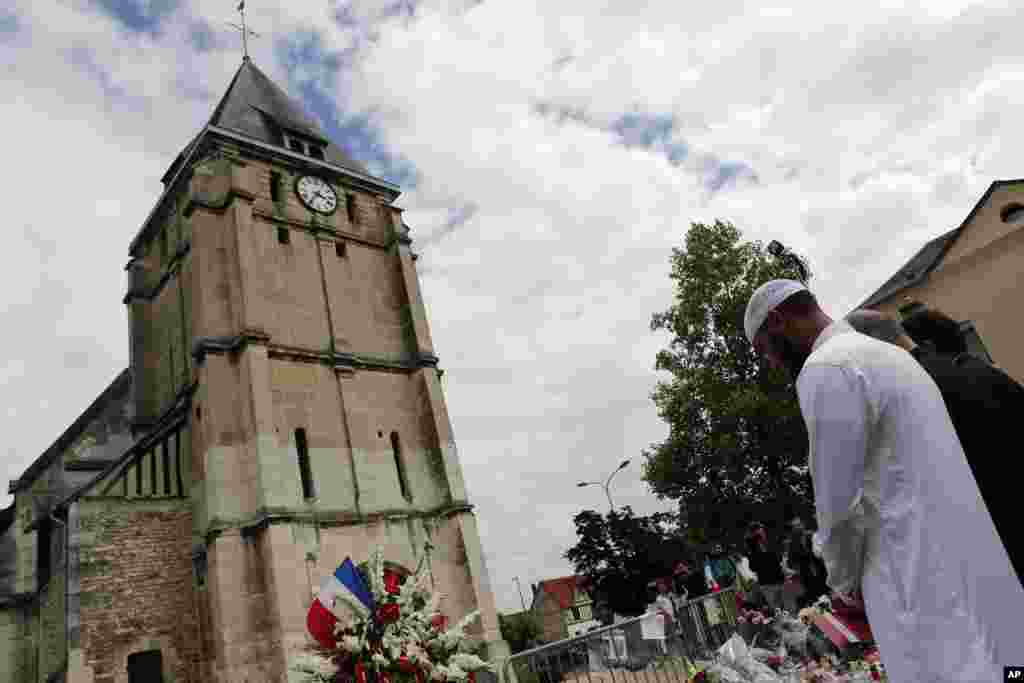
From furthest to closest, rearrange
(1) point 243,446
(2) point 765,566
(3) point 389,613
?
(1) point 243,446 → (2) point 765,566 → (3) point 389,613

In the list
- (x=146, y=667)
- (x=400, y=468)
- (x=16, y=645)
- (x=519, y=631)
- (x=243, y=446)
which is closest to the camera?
(x=146, y=667)

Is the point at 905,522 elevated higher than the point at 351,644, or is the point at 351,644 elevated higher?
the point at 351,644

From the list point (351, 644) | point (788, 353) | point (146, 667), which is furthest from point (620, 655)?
point (146, 667)

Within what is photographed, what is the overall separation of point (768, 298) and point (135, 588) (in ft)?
57.8

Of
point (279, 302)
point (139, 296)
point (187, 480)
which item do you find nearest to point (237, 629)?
point (187, 480)

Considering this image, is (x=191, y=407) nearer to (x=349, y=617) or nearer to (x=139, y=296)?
(x=139, y=296)

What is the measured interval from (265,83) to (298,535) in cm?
1891

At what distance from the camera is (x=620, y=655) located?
342 inches

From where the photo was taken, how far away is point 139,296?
2233cm

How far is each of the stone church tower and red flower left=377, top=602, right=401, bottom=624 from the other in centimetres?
873

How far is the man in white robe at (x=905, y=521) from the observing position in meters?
1.90

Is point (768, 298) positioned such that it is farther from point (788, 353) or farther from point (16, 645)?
point (16, 645)

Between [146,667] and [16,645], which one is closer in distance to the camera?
[146,667]

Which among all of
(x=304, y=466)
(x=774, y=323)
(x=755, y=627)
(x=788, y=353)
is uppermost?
(x=304, y=466)
